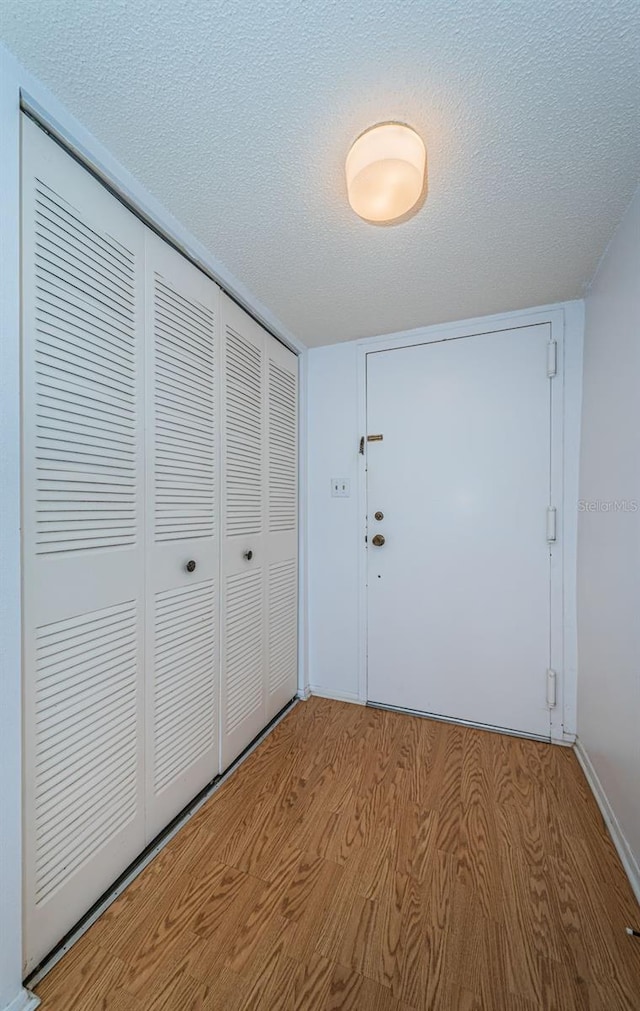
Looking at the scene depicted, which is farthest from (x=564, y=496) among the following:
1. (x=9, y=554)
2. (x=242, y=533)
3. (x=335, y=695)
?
(x=9, y=554)

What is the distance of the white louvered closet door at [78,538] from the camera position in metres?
0.93

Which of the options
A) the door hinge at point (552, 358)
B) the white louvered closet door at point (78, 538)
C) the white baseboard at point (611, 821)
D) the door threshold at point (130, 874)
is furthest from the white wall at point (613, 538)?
the white louvered closet door at point (78, 538)

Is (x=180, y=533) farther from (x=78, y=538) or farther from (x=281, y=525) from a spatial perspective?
(x=281, y=525)

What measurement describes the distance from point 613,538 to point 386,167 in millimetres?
1417

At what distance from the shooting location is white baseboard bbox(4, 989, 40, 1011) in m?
0.85

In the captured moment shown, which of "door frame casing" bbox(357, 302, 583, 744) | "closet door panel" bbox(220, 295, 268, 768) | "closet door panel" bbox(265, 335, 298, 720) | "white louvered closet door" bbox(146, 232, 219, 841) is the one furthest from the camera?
"closet door panel" bbox(265, 335, 298, 720)

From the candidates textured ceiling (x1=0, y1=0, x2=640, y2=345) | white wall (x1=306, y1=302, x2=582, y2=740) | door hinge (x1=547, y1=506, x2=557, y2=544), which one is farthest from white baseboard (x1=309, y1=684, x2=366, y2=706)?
textured ceiling (x1=0, y1=0, x2=640, y2=345)

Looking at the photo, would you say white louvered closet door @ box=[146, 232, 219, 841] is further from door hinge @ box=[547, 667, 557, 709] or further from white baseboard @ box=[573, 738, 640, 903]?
door hinge @ box=[547, 667, 557, 709]

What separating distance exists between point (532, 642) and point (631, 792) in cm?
73

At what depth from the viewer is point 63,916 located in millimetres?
991

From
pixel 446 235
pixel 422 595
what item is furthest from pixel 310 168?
pixel 422 595

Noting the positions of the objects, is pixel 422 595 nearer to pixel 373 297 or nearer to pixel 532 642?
pixel 532 642

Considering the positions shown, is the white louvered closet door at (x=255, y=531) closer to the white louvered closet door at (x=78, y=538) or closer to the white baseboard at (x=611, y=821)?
the white louvered closet door at (x=78, y=538)

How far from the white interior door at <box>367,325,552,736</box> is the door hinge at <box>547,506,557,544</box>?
25mm
